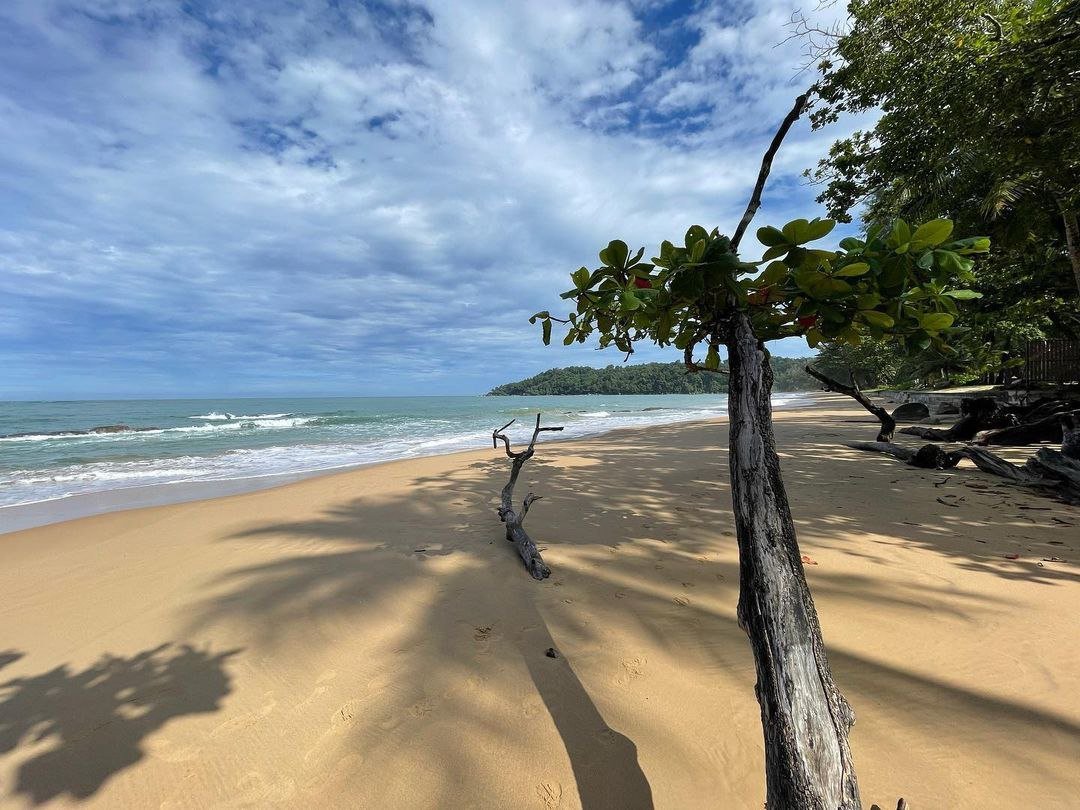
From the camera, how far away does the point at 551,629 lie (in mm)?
2795

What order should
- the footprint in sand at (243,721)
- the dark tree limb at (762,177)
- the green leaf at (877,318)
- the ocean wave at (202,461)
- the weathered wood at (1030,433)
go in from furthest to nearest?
the ocean wave at (202,461) < the weathered wood at (1030,433) < the footprint in sand at (243,721) < the dark tree limb at (762,177) < the green leaf at (877,318)

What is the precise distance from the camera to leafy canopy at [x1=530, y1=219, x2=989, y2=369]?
0.98m

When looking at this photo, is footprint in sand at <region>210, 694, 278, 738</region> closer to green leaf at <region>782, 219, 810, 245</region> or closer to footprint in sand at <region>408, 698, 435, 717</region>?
footprint in sand at <region>408, 698, 435, 717</region>

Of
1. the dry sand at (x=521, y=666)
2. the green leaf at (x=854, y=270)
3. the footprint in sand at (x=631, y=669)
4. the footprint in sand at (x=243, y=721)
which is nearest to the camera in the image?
the green leaf at (x=854, y=270)

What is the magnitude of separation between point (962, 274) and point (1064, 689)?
2.42 m

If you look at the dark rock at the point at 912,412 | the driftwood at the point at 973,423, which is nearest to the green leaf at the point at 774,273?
the driftwood at the point at 973,423

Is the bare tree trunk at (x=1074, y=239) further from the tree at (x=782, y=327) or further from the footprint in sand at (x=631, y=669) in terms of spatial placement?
the footprint in sand at (x=631, y=669)

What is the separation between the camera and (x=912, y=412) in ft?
46.2

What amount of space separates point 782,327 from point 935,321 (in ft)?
1.07

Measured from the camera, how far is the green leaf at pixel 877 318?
1.03m

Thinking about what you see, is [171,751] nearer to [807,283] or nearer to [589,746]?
[589,746]

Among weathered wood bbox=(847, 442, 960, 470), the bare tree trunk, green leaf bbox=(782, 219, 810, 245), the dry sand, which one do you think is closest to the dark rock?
the bare tree trunk

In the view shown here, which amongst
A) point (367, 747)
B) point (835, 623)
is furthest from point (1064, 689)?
point (367, 747)

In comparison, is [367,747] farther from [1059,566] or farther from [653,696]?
[1059,566]
